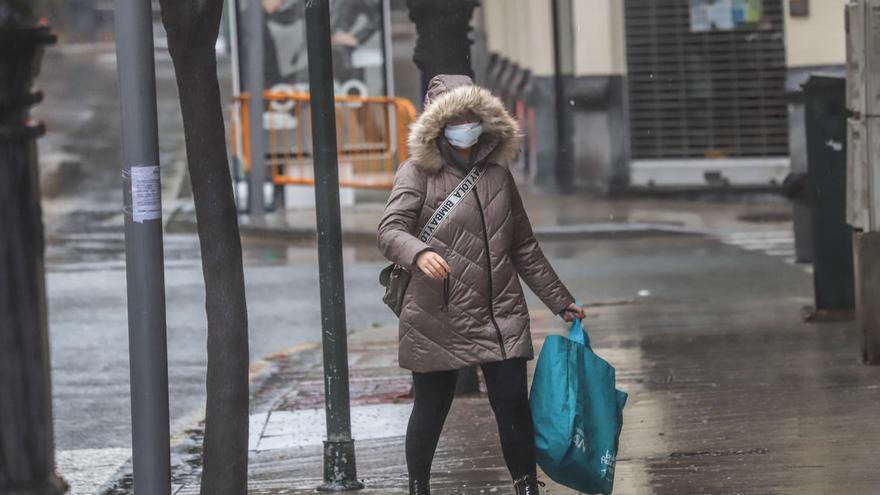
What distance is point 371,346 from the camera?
11.5 m

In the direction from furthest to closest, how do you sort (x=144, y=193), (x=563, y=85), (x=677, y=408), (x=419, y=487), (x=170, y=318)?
1. (x=563, y=85)
2. (x=170, y=318)
3. (x=677, y=408)
4. (x=419, y=487)
5. (x=144, y=193)

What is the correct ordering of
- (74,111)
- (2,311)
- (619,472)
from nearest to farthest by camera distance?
(2,311) → (619,472) → (74,111)

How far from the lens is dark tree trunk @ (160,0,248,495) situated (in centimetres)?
586

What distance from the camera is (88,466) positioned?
8.33 m

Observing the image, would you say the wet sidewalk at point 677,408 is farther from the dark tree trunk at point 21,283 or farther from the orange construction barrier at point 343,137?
the orange construction barrier at point 343,137

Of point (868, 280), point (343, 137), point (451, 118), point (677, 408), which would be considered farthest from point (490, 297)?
point (343, 137)

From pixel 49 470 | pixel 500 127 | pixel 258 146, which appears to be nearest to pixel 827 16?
pixel 258 146

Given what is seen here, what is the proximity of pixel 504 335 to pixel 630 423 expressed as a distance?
2.25 m

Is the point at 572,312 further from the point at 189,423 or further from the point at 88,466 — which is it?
the point at 189,423

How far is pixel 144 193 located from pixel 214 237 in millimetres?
511

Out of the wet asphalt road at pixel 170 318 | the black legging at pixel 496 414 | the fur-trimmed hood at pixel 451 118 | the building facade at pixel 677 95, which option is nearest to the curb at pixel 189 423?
the wet asphalt road at pixel 170 318

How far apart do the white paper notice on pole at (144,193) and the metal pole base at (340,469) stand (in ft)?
6.61

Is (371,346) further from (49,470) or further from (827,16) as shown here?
(827,16)

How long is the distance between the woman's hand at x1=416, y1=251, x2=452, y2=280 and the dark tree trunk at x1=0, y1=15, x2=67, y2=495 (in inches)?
59.4
